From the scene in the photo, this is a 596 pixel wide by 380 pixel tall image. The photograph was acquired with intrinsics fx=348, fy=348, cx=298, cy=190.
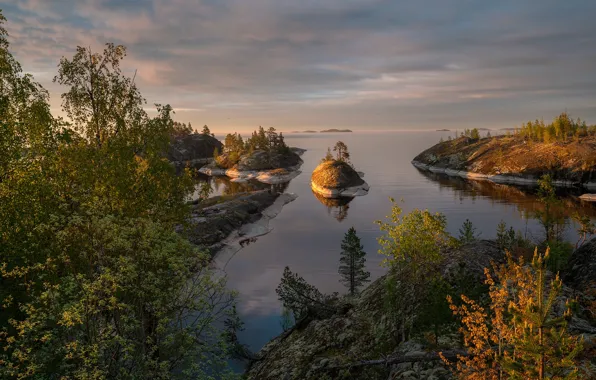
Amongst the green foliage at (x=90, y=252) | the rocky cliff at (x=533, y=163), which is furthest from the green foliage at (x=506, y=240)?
the rocky cliff at (x=533, y=163)

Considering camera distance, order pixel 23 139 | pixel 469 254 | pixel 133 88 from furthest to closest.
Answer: pixel 469 254, pixel 133 88, pixel 23 139

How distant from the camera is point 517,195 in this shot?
4808 inches

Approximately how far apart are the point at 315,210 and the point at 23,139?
9163cm

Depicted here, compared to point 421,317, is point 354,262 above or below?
below

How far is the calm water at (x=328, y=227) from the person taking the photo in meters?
52.3

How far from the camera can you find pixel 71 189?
22.8 m

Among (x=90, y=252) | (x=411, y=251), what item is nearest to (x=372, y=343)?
(x=411, y=251)

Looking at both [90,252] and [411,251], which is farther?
[411,251]

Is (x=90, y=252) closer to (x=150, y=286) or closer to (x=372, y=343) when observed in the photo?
(x=150, y=286)

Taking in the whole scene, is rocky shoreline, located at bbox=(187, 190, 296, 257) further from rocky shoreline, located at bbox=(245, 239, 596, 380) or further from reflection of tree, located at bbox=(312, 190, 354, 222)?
rocky shoreline, located at bbox=(245, 239, 596, 380)

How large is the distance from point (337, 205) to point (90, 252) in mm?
100822

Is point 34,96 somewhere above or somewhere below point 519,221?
above

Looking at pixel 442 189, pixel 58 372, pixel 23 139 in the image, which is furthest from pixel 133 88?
pixel 442 189

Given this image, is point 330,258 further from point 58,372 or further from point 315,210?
point 58,372
